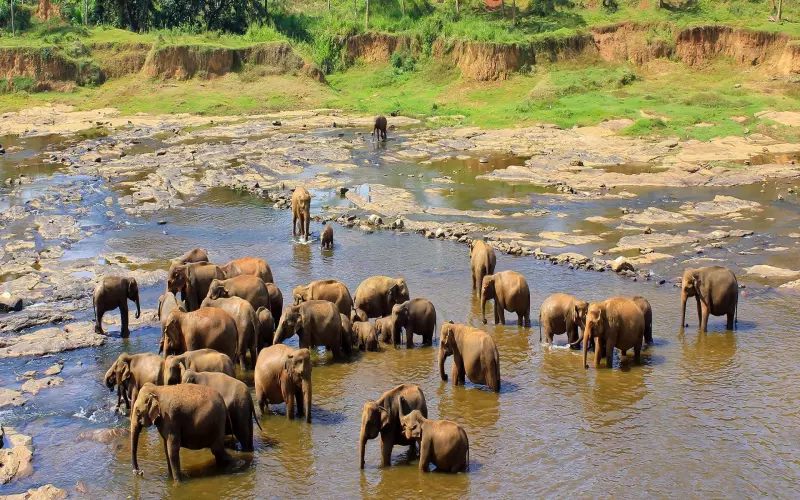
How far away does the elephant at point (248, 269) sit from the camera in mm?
19984

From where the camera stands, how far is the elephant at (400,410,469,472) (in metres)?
12.4

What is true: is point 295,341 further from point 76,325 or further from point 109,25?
point 109,25

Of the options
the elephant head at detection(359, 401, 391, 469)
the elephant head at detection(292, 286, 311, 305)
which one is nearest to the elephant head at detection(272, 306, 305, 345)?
the elephant head at detection(292, 286, 311, 305)

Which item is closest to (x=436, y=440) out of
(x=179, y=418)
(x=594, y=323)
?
(x=179, y=418)

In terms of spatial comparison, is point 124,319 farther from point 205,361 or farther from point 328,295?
point 205,361

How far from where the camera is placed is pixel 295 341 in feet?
61.6

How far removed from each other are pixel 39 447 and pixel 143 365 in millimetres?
1925

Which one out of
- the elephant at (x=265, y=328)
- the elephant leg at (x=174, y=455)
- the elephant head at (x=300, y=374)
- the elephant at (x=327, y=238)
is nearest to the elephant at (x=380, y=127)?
the elephant at (x=327, y=238)

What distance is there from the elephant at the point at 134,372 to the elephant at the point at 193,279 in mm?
4771

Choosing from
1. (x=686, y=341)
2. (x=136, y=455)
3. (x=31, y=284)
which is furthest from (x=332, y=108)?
(x=136, y=455)

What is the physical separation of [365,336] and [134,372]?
4880mm

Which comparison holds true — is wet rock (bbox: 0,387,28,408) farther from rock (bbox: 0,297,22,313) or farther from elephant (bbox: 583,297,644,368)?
elephant (bbox: 583,297,644,368)

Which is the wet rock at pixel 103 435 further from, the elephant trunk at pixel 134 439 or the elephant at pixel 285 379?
the elephant at pixel 285 379

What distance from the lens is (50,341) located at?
18.0 meters
